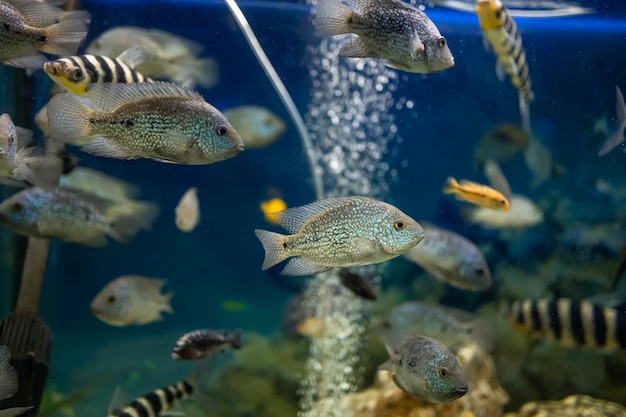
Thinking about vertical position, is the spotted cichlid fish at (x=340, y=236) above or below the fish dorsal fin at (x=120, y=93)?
below

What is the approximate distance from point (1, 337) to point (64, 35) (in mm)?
1785

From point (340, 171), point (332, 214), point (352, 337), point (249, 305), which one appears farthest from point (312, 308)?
point (332, 214)

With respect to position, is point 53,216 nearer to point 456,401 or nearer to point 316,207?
point 316,207

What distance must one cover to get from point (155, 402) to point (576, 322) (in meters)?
2.84

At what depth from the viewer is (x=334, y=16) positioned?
6.58 ft

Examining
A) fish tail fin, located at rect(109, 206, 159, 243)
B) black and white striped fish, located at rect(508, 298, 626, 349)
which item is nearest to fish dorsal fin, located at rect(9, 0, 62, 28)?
fish tail fin, located at rect(109, 206, 159, 243)

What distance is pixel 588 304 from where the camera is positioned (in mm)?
3525

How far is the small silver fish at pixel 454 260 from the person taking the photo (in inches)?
145

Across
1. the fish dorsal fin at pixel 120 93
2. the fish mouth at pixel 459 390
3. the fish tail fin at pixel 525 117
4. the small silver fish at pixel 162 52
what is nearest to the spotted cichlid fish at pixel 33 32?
the fish dorsal fin at pixel 120 93

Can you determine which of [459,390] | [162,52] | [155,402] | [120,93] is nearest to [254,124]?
[162,52]

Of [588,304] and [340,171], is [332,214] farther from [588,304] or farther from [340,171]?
[340,171]

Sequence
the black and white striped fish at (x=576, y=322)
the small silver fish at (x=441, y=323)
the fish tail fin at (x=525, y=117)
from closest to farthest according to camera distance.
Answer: the black and white striped fish at (x=576, y=322) → the small silver fish at (x=441, y=323) → the fish tail fin at (x=525, y=117)

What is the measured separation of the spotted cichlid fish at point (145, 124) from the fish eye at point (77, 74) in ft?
1.21

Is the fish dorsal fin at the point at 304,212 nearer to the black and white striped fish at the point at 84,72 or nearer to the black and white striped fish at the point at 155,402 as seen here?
the black and white striped fish at the point at 84,72
